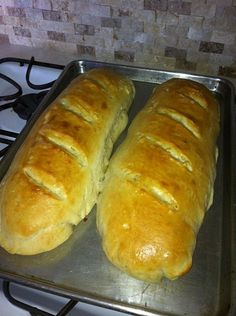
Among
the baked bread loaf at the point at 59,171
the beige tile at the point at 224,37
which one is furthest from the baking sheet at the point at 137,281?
the beige tile at the point at 224,37

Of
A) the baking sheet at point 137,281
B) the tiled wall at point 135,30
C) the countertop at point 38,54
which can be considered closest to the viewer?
the baking sheet at point 137,281

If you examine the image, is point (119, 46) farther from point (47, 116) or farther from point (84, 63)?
point (47, 116)

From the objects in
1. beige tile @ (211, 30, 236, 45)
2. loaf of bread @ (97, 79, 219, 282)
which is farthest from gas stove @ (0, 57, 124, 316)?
beige tile @ (211, 30, 236, 45)

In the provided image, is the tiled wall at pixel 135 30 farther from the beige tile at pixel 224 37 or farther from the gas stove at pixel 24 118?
the gas stove at pixel 24 118

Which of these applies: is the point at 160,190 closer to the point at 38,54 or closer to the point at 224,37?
the point at 224,37

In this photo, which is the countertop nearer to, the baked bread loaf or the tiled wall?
the tiled wall

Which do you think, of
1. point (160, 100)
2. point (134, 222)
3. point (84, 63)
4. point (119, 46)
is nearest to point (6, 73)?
point (84, 63)

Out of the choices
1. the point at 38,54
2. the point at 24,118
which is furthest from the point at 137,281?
the point at 38,54
